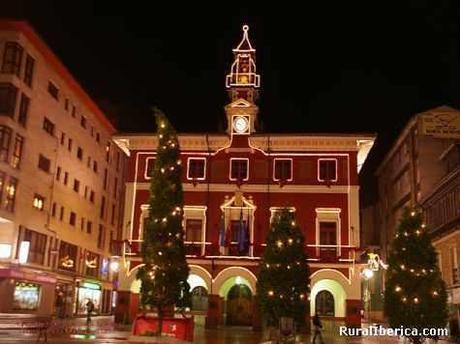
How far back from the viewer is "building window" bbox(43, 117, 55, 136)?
52531mm

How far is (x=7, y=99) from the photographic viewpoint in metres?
45.7

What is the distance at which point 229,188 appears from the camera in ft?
148

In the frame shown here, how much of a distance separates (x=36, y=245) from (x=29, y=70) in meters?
15.8

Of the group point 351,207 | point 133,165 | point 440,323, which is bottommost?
point 440,323

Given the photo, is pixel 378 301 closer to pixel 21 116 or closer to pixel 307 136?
pixel 307 136

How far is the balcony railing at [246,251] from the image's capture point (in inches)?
1683

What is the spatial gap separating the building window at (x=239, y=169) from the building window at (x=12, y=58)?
1977 centimetres

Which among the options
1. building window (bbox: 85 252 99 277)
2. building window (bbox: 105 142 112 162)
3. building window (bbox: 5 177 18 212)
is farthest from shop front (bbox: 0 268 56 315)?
building window (bbox: 105 142 112 162)

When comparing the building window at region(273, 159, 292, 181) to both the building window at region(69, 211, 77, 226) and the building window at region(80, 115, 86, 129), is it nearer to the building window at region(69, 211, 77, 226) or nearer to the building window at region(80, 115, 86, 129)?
the building window at region(69, 211, 77, 226)

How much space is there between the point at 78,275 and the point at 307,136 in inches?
1266

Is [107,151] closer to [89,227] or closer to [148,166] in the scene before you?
[89,227]

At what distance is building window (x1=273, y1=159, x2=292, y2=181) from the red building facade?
0.08m

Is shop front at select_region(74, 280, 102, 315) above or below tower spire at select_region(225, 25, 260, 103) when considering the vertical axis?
below

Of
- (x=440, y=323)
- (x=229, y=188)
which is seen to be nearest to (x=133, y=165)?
(x=229, y=188)
